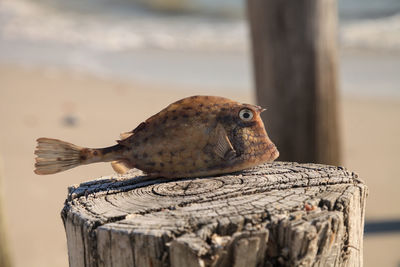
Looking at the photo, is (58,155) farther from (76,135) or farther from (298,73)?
(76,135)

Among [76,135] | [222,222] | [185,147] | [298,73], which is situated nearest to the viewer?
[222,222]

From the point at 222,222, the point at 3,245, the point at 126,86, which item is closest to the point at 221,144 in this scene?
the point at 222,222

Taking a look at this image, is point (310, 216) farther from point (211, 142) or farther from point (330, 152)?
point (330, 152)

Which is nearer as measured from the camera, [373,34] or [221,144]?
[221,144]

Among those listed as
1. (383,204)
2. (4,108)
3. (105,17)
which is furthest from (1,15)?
(383,204)

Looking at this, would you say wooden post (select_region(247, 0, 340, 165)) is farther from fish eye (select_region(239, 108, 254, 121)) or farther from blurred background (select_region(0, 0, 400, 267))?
fish eye (select_region(239, 108, 254, 121))

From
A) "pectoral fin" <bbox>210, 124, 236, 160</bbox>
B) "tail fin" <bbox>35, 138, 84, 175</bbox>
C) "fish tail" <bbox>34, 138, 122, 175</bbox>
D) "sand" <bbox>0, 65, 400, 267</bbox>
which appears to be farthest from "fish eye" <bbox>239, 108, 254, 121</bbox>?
"sand" <bbox>0, 65, 400, 267</bbox>

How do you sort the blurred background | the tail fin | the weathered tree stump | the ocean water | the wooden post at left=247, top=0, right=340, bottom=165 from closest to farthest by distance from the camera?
the weathered tree stump < the tail fin < the wooden post at left=247, top=0, right=340, bottom=165 < the blurred background < the ocean water
